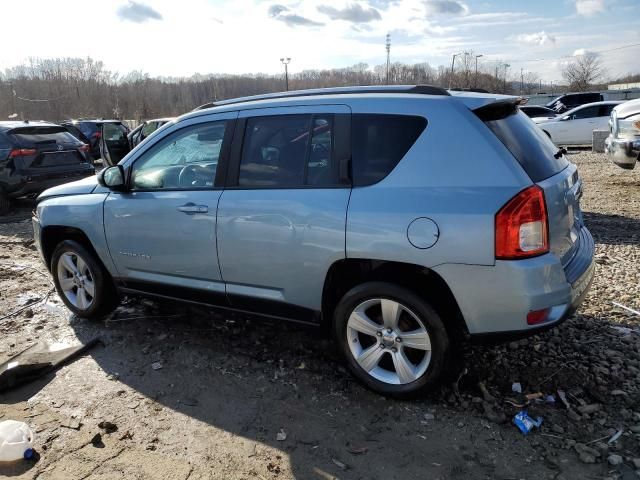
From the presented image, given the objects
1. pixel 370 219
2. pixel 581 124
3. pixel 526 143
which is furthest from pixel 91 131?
pixel 526 143

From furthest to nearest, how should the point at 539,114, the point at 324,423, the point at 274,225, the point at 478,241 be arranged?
the point at 539,114 < the point at 274,225 < the point at 324,423 < the point at 478,241

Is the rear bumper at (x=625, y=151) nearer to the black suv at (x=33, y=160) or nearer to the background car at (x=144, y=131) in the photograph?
the black suv at (x=33, y=160)

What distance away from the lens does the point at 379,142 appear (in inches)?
121

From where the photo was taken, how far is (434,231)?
279 centimetres

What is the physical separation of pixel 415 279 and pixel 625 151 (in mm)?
6979

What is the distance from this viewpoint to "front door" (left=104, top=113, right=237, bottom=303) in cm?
369

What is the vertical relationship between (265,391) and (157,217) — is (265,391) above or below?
below

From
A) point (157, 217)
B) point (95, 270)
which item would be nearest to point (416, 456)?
point (157, 217)

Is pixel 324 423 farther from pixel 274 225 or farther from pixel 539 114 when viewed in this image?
pixel 539 114

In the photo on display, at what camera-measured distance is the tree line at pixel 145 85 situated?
6644 cm

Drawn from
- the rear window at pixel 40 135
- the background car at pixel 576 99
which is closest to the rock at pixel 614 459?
the rear window at pixel 40 135

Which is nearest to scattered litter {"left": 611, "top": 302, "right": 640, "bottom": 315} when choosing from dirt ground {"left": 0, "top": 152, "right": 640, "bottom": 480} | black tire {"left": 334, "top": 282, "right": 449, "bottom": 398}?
dirt ground {"left": 0, "top": 152, "right": 640, "bottom": 480}

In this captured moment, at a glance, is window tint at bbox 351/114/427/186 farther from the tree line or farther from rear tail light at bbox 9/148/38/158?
the tree line

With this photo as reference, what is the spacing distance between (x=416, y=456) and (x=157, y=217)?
99.2 inches
